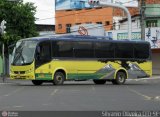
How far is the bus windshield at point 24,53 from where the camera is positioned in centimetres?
3512

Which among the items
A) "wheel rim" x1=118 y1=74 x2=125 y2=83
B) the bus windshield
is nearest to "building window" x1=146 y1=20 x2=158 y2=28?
"wheel rim" x1=118 y1=74 x2=125 y2=83

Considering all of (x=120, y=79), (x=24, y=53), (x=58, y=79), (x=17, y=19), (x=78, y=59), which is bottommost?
(x=120, y=79)

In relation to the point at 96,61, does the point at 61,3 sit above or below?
above

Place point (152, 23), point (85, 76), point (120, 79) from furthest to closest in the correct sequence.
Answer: point (152, 23) → point (120, 79) → point (85, 76)

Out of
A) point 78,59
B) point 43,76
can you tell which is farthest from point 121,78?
point 43,76

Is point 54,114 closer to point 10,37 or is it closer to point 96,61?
point 96,61

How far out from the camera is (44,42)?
1385 inches

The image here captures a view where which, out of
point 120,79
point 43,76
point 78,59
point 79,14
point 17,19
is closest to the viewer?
point 43,76

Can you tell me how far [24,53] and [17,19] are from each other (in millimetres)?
22725

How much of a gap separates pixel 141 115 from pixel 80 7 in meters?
76.3

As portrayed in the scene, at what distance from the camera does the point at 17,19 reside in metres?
57.9

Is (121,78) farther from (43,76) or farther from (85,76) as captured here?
(43,76)

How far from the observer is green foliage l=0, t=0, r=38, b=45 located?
57094 mm

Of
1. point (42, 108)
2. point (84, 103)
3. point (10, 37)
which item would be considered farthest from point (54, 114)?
point (10, 37)
